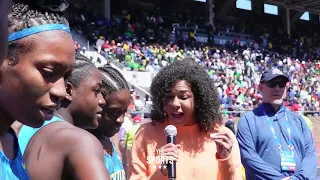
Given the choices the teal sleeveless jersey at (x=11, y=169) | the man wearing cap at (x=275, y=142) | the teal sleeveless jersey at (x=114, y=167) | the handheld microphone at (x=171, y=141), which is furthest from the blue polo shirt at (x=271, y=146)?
the teal sleeveless jersey at (x=11, y=169)

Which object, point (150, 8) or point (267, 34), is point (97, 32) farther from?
point (267, 34)

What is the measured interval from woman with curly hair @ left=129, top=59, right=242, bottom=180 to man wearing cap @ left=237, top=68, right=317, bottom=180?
64 cm

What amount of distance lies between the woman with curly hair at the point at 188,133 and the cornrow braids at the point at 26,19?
3.89 ft

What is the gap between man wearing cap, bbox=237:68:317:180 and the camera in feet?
10.3

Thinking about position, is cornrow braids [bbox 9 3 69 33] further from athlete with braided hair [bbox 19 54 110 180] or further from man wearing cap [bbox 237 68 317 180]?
man wearing cap [bbox 237 68 317 180]

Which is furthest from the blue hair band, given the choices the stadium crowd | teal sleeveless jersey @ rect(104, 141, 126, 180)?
the stadium crowd

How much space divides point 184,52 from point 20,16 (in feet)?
68.2

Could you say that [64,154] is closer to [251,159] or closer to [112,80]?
[112,80]

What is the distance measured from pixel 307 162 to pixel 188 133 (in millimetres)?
1078

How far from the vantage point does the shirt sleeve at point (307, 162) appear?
3.10m

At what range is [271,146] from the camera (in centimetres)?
322

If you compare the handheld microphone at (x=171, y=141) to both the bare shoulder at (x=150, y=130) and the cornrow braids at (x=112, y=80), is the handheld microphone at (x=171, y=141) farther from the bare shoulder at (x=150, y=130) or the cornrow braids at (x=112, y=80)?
the cornrow braids at (x=112, y=80)

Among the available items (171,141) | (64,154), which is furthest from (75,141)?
(171,141)

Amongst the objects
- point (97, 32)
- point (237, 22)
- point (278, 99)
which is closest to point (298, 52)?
point (237, 22)
